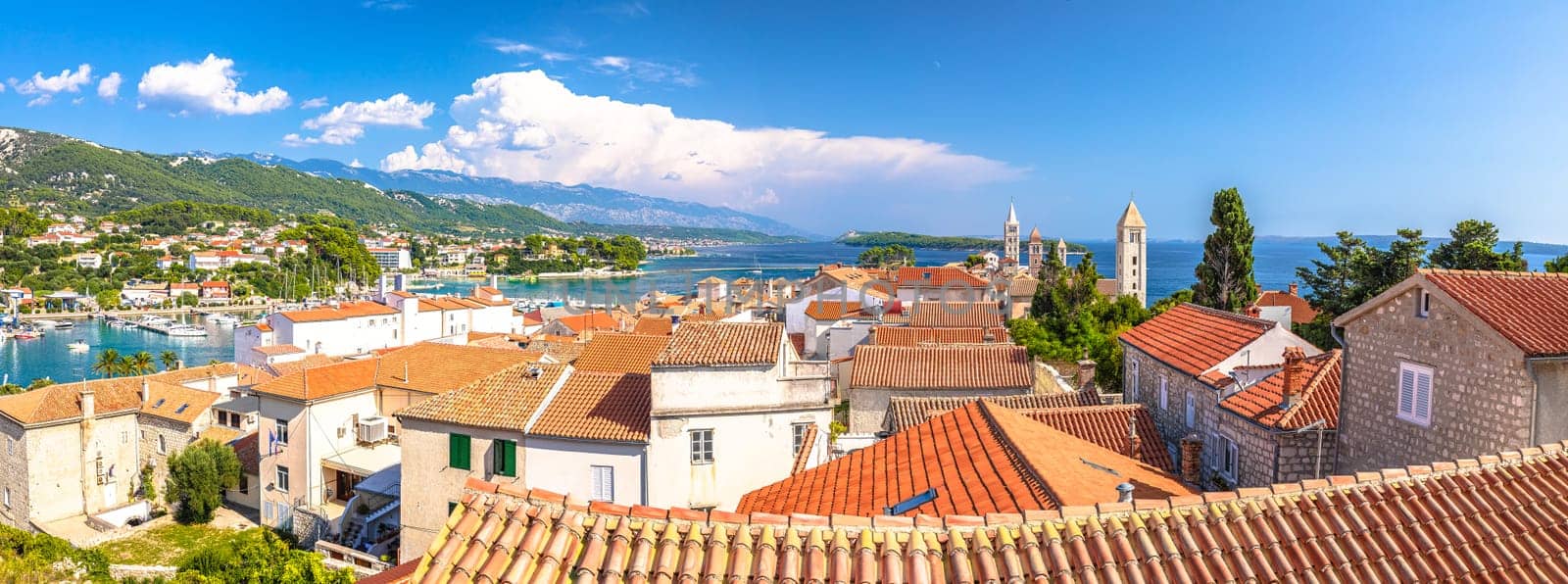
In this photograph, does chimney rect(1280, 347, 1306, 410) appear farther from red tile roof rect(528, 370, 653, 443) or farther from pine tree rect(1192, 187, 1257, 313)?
pine tree rect(1192, 187, 1257, 313)

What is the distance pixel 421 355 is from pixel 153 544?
9.11m

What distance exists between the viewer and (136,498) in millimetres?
29141

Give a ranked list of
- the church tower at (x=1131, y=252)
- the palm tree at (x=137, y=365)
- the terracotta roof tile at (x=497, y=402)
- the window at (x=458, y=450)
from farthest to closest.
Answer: the church tower at (x=1131, y=252) → the palm tree at (x=137, y=365) → the window at (x=458, y=450) → the terracotta roof tile at (x=497, y=402)

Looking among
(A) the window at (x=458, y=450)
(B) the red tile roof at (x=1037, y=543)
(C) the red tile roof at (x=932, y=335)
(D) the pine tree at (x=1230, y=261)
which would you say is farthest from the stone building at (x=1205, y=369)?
(D) the pine tree at (x=1230, y=261)

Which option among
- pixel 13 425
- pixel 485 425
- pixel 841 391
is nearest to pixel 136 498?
pixel 13 425

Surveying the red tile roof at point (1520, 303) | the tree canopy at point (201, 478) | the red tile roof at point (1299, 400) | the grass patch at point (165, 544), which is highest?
the red tile roof at point (1520, 303)

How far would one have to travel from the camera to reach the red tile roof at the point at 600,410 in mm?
15617

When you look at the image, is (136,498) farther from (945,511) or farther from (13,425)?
(945,511)

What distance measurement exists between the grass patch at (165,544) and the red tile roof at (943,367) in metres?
18.2

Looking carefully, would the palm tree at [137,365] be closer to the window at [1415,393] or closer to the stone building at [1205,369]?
the stone building at [1205,369]

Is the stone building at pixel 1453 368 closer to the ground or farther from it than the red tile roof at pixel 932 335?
farther from it

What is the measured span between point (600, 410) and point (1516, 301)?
14.0m

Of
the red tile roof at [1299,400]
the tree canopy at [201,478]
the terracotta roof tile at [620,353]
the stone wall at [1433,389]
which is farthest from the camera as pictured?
the tree canopy at [201,478]

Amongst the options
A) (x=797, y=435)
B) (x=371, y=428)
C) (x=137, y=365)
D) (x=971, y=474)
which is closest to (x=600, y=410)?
(x=797, y=435)
